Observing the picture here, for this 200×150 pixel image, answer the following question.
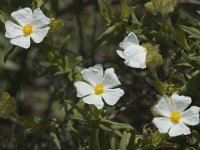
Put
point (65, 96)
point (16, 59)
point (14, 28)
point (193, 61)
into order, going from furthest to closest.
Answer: point (16, 59)
point (65, 96)
point (14, 28)
point (193, 61)

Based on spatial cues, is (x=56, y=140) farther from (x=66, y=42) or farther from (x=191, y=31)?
(x=191, y=31)

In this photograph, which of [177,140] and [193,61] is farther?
[177,140]

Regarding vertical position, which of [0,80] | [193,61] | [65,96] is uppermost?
[193,61]

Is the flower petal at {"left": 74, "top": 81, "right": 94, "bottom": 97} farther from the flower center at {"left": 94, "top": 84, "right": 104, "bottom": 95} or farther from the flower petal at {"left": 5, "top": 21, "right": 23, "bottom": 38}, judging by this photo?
the flower petal at {"left": 5, "top": 21, "right": 23, "bottom": 38}

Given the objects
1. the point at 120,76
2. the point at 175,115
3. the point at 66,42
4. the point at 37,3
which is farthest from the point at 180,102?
the point at 120,76

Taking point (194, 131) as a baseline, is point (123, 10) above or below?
above

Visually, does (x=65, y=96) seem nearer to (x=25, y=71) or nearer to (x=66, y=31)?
(x=25, y=71)

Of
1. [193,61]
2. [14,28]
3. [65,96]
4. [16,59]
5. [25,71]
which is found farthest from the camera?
[16,59]

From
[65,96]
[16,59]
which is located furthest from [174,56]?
[16,59]
